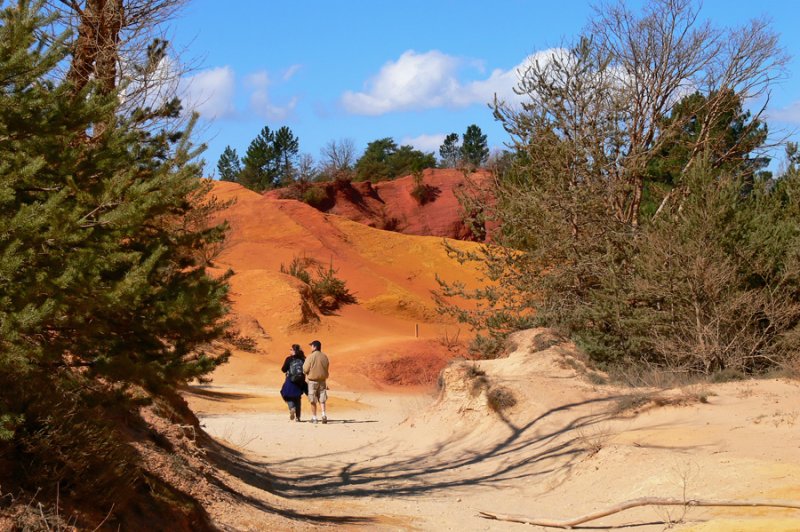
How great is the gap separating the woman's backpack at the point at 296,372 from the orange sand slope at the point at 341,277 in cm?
636

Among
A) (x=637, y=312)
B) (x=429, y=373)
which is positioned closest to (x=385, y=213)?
(x=429, y=373)

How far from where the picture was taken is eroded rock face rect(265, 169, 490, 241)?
70312 millimetres

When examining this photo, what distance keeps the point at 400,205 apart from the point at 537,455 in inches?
2516

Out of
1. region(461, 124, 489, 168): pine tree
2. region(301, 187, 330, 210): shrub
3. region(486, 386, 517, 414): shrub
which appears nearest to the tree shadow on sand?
region(486, 386, 517, 414): shrub

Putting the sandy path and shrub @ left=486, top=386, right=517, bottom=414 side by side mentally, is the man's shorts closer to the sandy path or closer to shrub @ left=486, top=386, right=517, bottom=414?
the sandy path

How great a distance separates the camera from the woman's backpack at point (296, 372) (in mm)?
18422

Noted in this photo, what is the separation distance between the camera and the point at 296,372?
18406 mm

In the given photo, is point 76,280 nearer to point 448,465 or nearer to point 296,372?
point 448,465

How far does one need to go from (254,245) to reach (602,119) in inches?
1386

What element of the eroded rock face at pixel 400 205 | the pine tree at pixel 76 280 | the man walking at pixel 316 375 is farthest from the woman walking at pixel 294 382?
the eroded rock face at pixel 400 205

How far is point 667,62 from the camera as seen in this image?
73.0 ft

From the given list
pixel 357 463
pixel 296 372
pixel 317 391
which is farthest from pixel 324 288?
pixel 357 463

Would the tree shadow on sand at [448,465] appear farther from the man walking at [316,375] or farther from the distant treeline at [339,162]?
the distant treeline at [339,162]

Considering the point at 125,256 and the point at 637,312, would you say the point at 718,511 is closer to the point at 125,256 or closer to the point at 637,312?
the point at 125,256
